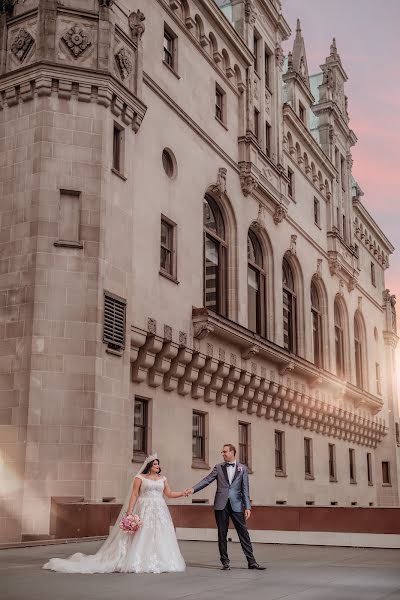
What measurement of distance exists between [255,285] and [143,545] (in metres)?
21.6

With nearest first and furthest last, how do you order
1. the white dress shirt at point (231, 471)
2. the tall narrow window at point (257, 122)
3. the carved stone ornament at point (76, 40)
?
the white dress shirt at point (231, 471), the carved stone ornament at point (76, 40), the tall narrow window at point (257, 122)

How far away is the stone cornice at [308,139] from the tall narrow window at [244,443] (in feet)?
54.0

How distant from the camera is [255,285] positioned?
3325cm

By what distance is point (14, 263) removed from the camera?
20156 millimetres

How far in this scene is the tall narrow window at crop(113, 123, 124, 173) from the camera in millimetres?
22078

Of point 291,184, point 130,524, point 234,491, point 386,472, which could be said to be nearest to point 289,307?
point 291,184

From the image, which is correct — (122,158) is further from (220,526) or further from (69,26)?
(220,526)

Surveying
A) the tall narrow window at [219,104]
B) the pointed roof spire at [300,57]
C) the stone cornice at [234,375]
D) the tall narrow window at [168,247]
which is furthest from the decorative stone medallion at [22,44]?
the pointed roof spire at [300,57]

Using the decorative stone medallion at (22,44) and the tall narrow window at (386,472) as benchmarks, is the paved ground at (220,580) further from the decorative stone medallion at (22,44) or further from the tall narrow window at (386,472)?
the tall narrow window at (386,472)

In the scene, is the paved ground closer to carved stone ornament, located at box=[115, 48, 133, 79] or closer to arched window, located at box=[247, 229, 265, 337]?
carved stone ornament, located at box=[115, 48, 133, 79]

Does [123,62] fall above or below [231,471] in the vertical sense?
above

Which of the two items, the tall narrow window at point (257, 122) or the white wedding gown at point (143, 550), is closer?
the white wedding gown at point (143, 550)

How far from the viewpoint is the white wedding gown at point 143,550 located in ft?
39.4

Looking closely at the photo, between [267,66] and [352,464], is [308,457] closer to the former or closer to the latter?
[352,464]
